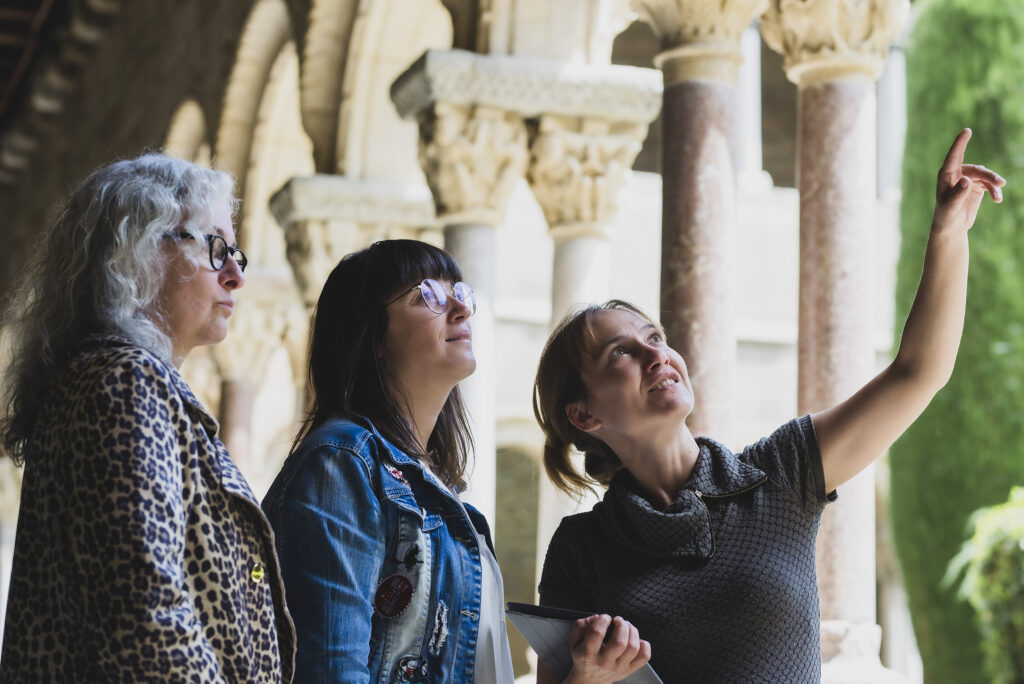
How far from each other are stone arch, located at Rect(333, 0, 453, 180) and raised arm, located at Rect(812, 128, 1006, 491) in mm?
3974

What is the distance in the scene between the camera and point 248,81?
263 inches

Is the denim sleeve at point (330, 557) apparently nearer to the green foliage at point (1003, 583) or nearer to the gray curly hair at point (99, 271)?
the gray curly hair at point (99, 271)

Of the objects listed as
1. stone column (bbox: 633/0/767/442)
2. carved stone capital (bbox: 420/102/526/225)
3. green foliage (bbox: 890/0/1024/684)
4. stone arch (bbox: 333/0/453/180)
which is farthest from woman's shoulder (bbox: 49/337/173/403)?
green foliage (bbox: 890/0/1024/684)

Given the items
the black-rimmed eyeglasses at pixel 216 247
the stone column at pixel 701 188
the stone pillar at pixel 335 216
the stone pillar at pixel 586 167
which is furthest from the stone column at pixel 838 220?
the stone pillar at pixel 335 216

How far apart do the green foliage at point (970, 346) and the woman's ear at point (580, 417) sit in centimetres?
625

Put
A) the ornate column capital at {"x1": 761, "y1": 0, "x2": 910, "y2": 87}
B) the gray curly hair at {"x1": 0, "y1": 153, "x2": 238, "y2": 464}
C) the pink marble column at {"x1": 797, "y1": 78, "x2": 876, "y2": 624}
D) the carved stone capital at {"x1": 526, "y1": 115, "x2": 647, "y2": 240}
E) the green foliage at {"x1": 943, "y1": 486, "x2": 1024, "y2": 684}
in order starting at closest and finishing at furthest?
the gray curly hair at {"x1": 0, "y1": 153, "x2": 238, "y2": 464}
the pink marble column at {"x1": 797, "y1": 78, "x2": 876, "y2": 624}
the ornate column capital at {"x1": 761, "y1": 0, "x2": 910, "y2": 87}
the carved stone capital at {"x1": 526, "y1": 115, "x2": 647, "y2": 240}
the green foliage at {"x1": 943, "y1": 486, "x2": 1024, "y2": 684}

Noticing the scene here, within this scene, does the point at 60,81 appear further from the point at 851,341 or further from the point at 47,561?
the point at 47,561

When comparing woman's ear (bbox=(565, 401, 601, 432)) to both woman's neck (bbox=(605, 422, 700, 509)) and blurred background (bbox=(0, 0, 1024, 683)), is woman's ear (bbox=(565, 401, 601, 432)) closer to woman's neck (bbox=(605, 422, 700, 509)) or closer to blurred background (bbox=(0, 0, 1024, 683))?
woman's neck (bbox=(605, 422, 700, 509))

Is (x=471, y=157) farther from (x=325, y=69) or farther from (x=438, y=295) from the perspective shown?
(x=438, y=295)

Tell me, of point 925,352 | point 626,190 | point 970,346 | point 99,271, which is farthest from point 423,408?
point 970,346

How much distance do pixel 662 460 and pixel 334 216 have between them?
12.8ft

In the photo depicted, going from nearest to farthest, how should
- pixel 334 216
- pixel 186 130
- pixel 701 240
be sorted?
pixel 701 240, pixel 334 216, pixel 186 130

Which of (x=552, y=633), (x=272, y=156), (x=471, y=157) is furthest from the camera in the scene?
(x=272, y=156)

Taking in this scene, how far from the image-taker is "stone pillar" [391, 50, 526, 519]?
4.29 meters
